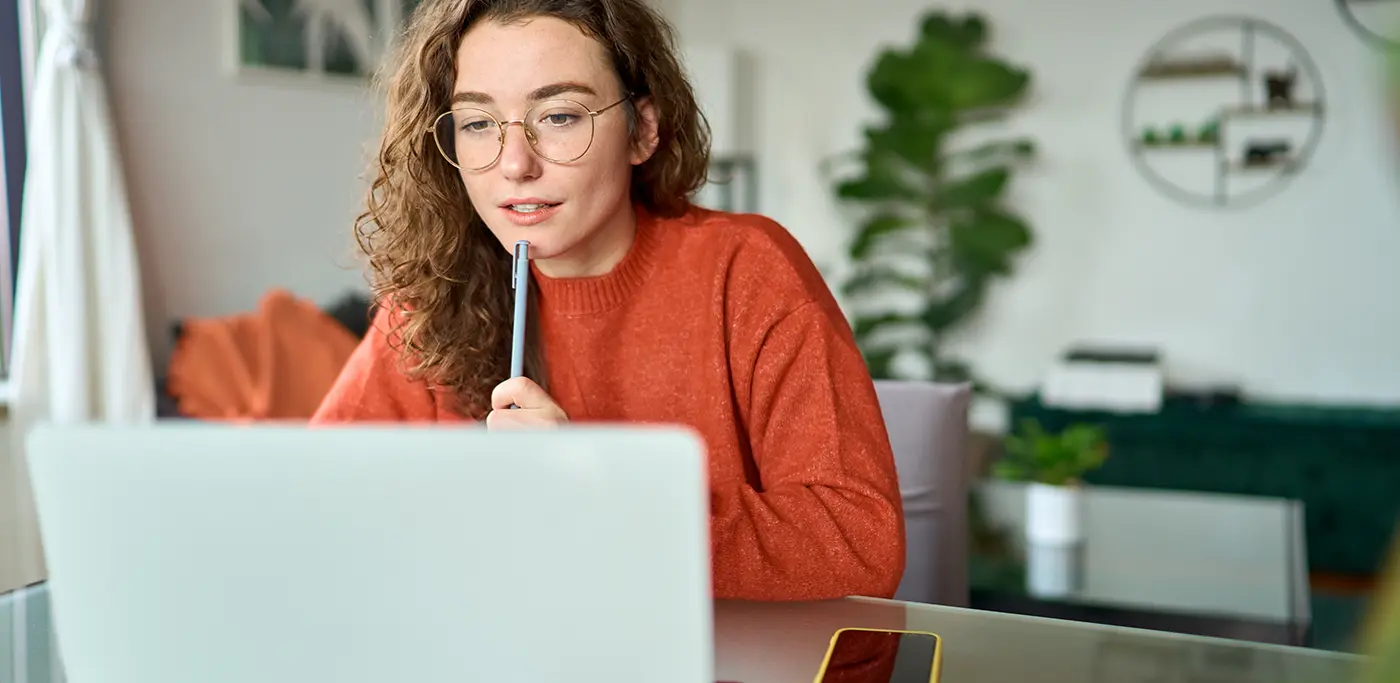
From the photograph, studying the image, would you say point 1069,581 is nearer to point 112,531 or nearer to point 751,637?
point 751,637

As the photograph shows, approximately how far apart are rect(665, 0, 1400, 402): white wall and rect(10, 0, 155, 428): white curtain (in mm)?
2638

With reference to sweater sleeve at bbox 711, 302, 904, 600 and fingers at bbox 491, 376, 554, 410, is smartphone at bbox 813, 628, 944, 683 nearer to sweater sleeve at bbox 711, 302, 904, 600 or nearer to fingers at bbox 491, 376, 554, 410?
sweater sleeve at bbox 711, 302, 904, 600

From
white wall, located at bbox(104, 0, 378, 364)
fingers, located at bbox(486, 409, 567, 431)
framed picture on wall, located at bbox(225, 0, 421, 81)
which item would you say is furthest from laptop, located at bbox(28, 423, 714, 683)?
framed picture on wall, located at bbox(225, 0, 421, 81)

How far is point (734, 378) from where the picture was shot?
129 cm

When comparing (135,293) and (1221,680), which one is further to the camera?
(135,293)

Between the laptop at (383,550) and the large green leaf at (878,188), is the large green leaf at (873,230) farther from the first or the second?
the laptop at (383,550)

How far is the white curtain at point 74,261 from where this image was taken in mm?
2967

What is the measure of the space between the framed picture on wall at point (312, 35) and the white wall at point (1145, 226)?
1674 mm

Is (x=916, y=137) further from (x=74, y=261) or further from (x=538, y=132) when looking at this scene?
(x=538, y=132)

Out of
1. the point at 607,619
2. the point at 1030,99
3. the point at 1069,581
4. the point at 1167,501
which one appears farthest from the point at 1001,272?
the point at 607,619

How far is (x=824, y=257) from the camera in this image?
4820mm

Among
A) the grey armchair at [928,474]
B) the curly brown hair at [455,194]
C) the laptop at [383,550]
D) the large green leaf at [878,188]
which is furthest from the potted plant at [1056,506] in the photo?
the large green leaf at [878,188]

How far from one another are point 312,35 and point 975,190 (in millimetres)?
2298

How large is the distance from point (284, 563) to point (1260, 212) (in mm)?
4283
